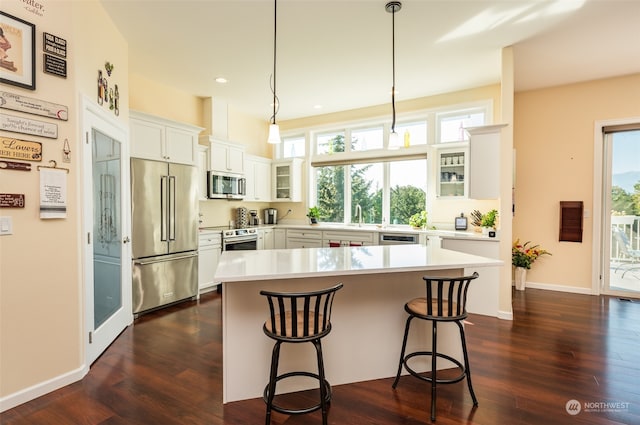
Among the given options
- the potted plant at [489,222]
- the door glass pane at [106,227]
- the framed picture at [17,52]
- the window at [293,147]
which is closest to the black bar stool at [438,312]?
the potted plant at [489,222]

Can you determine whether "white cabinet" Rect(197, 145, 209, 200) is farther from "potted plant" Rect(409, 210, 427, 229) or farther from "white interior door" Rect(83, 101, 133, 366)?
"potted plant" Rect(409, 210, 427, 229)

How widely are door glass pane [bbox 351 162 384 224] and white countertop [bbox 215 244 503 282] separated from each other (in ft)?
9.21

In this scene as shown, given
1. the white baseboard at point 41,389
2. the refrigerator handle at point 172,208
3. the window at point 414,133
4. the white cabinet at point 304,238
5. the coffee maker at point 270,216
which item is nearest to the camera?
the white baseboard at point 41,389

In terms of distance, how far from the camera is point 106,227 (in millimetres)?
2988

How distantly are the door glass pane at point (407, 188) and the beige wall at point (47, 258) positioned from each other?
14.4 ft

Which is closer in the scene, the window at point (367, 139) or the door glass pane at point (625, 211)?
the door glass pane at point (625, 211)

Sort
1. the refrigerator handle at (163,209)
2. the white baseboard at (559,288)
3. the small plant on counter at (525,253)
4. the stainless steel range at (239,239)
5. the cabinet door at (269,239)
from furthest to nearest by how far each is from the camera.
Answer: the cabinet door at (269,239)
the stainless steel range at (239,239)
the small plant on counter at (525,253)
the white baseboard at (559,288)
the refrigerator handle at (163,209)

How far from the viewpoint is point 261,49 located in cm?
357

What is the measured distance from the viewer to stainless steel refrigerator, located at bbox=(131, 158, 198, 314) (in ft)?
11.8

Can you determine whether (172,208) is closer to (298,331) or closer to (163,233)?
(163,233)

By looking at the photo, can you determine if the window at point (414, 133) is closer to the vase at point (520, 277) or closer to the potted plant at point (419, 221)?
the potted plant at point (419, 221)

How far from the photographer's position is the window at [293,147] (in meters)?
6.43

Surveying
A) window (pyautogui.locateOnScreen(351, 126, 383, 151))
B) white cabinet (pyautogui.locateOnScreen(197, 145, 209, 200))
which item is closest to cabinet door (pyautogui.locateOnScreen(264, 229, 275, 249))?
white cabinet (pyautogui.locateOnScreen(197, 145, 209, 200))

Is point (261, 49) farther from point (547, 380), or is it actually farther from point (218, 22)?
point (547, 380)
